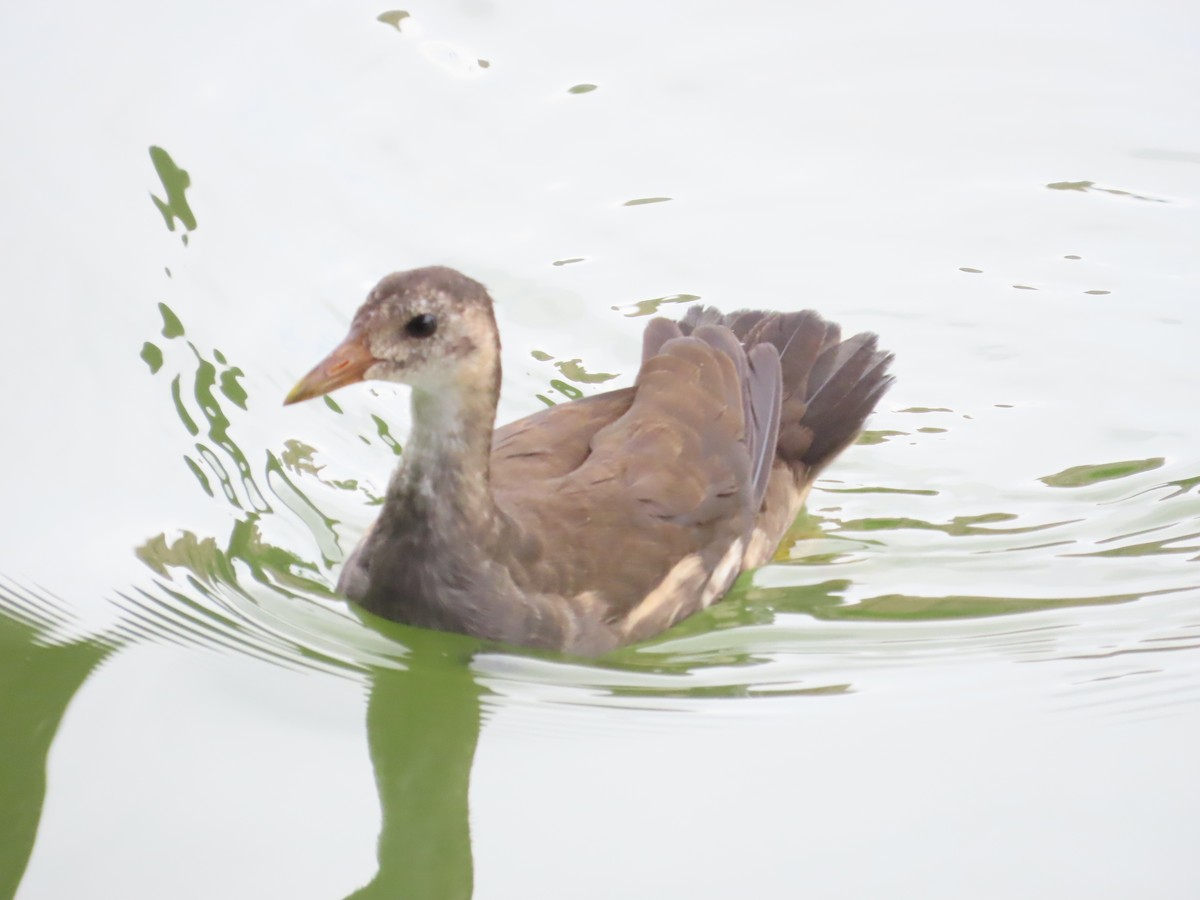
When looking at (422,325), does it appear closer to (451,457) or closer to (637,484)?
(451,457)

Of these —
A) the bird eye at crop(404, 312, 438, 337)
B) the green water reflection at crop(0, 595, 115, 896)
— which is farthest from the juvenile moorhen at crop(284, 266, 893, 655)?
the green water reflection at crop(0, 595, 115, 896)

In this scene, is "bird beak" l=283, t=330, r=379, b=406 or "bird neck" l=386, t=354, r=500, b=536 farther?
"bird neck" l=386, t=354, r=500, b=536

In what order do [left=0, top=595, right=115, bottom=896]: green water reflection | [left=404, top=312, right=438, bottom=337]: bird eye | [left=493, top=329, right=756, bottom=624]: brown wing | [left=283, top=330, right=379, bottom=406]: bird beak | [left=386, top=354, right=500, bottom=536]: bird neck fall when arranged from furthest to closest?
1. [left=493, top=329, right=756, bottom=624]: brown wing
2. [left=386, top=354, right=500, bottom=536]: bird neck
3. [left=404, top=312, right=438, bottom=337]: bird eye
4. [left=283, top=330, right=379, bottom=406]: bird beak
5. [left=0, top=595, right=115, bottom=896]: green water reflection

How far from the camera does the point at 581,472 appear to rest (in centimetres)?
604

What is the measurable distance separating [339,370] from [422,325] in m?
A: 0.28

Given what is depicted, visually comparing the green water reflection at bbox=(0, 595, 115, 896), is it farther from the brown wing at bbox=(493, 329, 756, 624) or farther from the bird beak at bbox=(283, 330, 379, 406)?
the brown wing at bbox=(493, 329, 756, 624)

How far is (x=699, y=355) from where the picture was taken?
6512mm

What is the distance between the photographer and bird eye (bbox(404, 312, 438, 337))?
526 cm

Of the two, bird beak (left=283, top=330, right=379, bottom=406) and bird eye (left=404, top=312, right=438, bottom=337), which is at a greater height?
bird eye (left=404, top=312, right=438, bottom=337)

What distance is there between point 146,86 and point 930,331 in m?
3.64

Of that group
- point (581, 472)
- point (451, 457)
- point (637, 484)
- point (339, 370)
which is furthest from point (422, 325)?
point (637, 484)

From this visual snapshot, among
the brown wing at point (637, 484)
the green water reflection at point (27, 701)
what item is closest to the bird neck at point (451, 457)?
the brown wing at point (637, 484)

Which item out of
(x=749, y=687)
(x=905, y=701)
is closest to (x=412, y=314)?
(x=749, y=687)

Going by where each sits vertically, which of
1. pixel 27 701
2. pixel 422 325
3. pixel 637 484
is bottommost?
pixel 27 701
